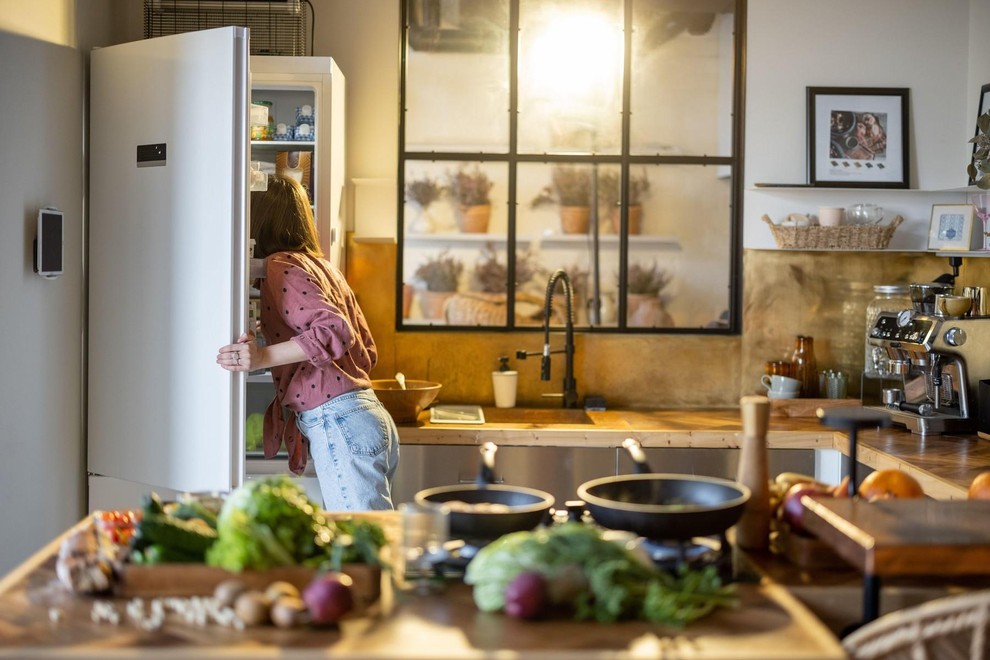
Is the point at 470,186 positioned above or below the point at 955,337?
above

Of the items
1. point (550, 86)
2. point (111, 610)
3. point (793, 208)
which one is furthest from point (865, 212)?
point (111, 610)

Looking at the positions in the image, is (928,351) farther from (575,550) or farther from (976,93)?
(575,550)

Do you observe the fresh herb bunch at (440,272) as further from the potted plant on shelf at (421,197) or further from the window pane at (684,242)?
the window pane at (684,242)

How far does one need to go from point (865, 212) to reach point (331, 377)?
2.35 metres

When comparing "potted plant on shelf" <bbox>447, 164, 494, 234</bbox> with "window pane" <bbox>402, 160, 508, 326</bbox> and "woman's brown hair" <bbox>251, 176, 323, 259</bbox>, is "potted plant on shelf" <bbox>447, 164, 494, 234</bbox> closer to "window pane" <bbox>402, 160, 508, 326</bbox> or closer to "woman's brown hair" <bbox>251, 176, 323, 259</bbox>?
"window pane" <bbox>402, 160, 508, 326</bbox>

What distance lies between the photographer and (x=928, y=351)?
3.81 metres

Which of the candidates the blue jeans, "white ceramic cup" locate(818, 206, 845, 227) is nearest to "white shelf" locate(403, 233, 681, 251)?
"white ceramic cup" locate(818, 206, 845, 227)

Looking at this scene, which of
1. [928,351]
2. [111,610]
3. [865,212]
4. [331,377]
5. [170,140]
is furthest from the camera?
[865,212]

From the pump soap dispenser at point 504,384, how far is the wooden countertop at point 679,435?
0.07 metres

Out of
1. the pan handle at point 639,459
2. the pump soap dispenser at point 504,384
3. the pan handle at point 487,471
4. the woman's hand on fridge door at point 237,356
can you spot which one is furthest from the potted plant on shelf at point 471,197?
the pan handle at point 487,471

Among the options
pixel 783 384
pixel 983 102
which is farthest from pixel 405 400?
pixel 983 102

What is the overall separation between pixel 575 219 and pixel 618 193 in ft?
0.67

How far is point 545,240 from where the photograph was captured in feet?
14.9

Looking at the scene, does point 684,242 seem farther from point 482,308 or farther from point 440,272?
point 440,272
